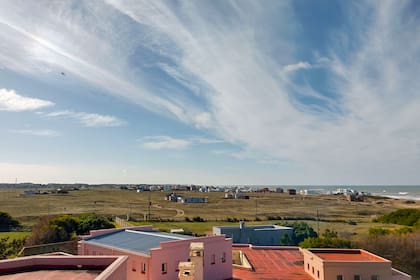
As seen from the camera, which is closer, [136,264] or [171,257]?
[136,264]

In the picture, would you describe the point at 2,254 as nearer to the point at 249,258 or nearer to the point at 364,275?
the point at 249,258

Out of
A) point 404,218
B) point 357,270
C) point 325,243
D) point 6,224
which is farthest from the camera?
point 404,218

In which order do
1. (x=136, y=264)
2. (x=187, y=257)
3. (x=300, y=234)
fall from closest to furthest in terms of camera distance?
(x=136, y=264) → (x=187, y=257) → (x=300, y=234)

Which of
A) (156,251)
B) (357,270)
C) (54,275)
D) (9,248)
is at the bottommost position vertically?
(9,248)

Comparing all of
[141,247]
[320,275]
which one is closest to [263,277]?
[320,275]

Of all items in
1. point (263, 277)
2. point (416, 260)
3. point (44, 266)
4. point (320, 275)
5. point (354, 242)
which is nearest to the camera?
point (44, 266)

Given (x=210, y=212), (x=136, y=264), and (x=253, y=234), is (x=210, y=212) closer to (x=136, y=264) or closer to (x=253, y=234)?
(x=253, y=234)

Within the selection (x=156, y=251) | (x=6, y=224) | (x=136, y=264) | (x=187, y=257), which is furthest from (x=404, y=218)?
(x=6, y=224)
